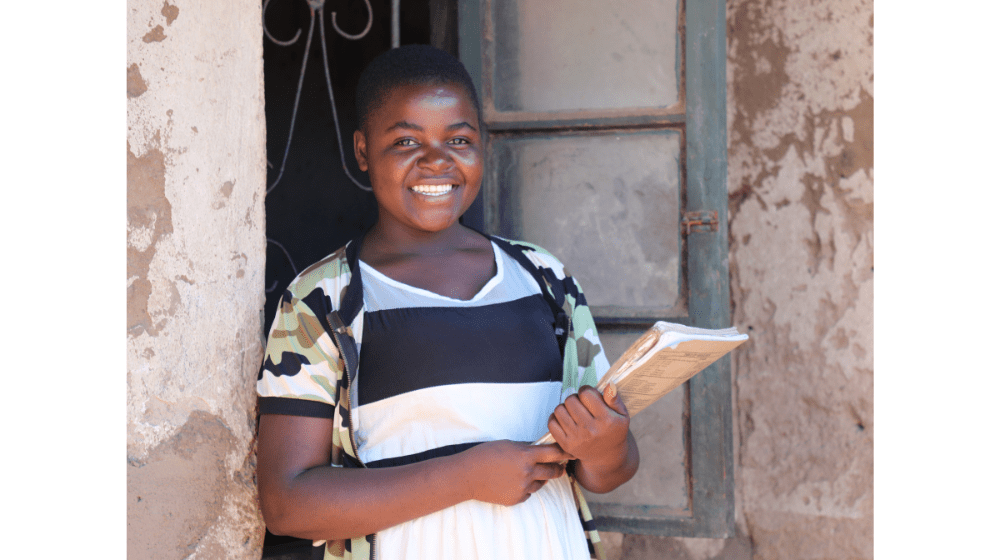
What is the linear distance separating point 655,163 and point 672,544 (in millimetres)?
1211

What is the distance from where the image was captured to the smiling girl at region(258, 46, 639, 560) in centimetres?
118

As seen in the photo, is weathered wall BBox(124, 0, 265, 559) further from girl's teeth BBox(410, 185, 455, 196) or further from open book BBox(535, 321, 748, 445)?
open book BBox(535, 321, 748, 445)

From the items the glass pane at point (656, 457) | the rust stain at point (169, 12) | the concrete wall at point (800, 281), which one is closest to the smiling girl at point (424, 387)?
the rust stain at point (169, 12)

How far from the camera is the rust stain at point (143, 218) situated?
1.26 meters

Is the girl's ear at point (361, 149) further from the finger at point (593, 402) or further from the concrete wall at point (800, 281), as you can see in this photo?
the concrete wall at point (800, 281)

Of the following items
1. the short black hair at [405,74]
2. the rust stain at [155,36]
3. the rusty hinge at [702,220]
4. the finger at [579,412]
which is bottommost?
the finger at [579,412]

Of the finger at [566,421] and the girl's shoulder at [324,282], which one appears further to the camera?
the girl's shoulder at [324,282]

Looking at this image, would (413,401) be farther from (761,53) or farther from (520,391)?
(761,53)

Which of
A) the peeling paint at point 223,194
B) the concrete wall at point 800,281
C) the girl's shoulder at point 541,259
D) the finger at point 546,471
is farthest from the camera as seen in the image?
the concrete wall at point 800,281


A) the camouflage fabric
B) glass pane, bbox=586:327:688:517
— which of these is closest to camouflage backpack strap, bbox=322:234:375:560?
the camouflage fabric

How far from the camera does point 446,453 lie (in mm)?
1238

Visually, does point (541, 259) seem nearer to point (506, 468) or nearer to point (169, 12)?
point (506, 468)

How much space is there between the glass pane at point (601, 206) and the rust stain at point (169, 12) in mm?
927

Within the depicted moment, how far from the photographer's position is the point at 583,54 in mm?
2041
